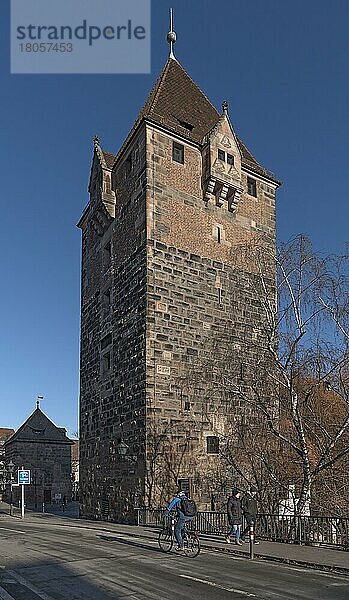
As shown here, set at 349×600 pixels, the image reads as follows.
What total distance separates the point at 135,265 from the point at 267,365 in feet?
25.5

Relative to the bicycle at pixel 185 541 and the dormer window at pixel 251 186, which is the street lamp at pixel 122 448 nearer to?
the bicycle at pixel 185 541

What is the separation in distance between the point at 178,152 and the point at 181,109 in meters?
3.44

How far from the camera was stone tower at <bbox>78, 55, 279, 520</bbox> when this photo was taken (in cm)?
2541

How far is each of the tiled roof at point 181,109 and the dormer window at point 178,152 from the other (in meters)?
0.52

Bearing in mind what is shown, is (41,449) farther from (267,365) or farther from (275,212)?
(267,365)

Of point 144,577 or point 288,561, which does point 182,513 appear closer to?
point 288,561

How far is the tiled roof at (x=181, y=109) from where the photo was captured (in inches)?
1150

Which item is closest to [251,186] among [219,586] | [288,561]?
[288,561]

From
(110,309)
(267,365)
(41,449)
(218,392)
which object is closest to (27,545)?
(267,365)

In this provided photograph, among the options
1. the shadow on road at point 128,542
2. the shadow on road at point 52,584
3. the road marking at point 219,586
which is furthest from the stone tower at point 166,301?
the road marking at point 219,586

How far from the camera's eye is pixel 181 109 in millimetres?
31000

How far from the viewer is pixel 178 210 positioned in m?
27.9

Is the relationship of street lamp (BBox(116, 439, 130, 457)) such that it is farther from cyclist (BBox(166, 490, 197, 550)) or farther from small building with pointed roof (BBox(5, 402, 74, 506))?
small building with pointed roof (BBox(5, 402, 74, 506))

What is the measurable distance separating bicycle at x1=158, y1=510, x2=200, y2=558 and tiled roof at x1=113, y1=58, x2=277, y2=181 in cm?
1773
